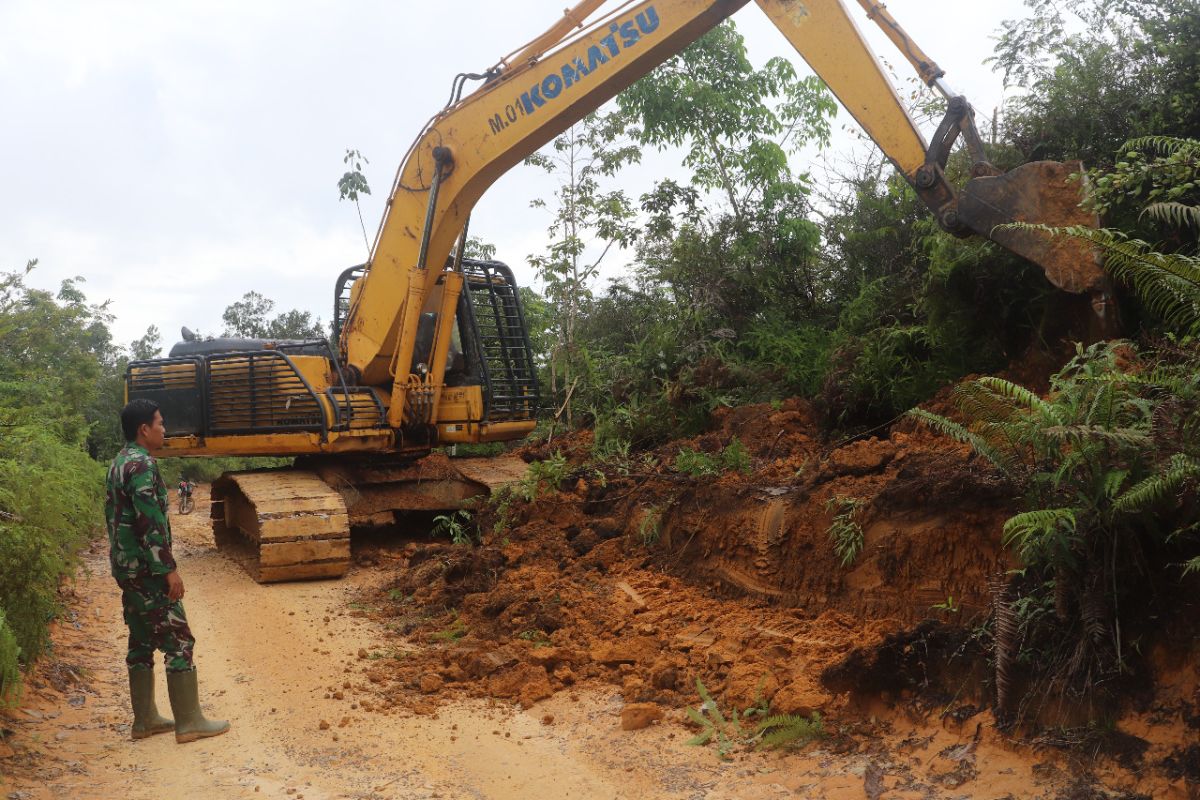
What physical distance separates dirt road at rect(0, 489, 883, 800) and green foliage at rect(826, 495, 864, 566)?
1.42 metres

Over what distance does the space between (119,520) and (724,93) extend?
10.0 metres

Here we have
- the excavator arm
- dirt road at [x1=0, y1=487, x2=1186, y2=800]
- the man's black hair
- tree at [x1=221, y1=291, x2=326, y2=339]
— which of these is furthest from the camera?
tree at [x1=221, y1=291, x2=326, y2=339]

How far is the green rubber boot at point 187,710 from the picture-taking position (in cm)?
494

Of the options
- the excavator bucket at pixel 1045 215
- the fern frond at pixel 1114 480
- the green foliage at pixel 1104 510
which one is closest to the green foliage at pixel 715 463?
the excavator bucket at pixel 1045 215

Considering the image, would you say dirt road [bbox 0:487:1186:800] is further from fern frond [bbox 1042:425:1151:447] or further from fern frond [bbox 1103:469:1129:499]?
fern frond [bbox 1042:425:1151:447]

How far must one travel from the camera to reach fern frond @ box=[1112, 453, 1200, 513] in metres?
3.47

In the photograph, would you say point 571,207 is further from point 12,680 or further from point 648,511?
point 12,680

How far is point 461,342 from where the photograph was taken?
10.1 meters

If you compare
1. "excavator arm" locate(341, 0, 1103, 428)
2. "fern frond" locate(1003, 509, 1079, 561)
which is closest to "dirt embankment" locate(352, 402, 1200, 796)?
"fern frond" locate(1003, 509, 1079, 561)

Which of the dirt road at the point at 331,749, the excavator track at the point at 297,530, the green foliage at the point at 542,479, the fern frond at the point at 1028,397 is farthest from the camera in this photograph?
the green foliage at the point at 542,479

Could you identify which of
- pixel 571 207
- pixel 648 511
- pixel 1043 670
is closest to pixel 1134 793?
pixel 1043 670

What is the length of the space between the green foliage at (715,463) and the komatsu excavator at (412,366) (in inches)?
100

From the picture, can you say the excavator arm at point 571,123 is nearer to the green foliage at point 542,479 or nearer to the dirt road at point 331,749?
the green foliage at point 542,479

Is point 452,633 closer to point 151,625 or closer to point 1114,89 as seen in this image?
point 151,625
